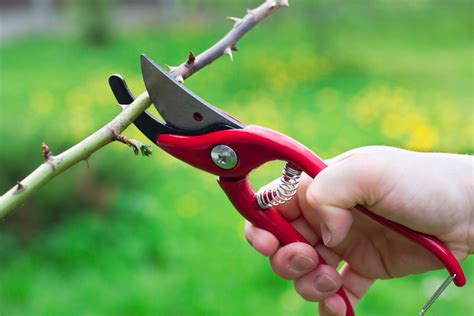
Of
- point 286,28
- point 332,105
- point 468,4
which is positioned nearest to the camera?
point 332,105

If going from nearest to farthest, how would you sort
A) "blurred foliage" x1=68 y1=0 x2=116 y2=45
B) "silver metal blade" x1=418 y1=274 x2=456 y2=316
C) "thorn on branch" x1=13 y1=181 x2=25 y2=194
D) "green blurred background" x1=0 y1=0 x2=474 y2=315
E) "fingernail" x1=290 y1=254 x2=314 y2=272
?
"thorn on branch" x1=13 y1=181 x2=25 y2=194, "silver metal blade" x1=418 y1=274 x2=456 y2=316, "fingernail" x1=290 y1=254 x2=314 y2=272, "green blurred background" x1=0 y1=0 x2=474 y2=315, "blurred foliage" x1=68 y1=0 x2=116 y2=45

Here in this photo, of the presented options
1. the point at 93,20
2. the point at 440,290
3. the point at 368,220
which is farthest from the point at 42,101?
the point at 440,290

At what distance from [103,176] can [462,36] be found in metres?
Answer: 6.86

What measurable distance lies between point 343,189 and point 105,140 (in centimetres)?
39

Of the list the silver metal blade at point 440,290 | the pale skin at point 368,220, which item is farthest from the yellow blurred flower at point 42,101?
the silver metal blade at point 440,290

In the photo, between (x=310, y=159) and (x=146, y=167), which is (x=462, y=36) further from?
(x=310, y=159)

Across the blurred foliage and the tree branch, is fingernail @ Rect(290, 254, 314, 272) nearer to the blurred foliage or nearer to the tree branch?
the tree branch

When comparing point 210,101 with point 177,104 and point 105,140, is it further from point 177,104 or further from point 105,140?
point 105,140

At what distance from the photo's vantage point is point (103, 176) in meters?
3.29

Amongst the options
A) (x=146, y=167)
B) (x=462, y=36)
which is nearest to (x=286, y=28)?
(x=462, y=36)

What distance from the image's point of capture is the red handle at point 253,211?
49.1 inches

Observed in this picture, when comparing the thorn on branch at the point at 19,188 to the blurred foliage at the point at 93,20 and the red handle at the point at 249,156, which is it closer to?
the red handle at the point at 249,156

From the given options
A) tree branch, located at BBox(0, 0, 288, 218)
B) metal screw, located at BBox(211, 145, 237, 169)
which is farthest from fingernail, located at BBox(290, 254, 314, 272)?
tree branch, located at BBox(0, 0, 288, 218)

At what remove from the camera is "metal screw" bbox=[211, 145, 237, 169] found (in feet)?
3.78
